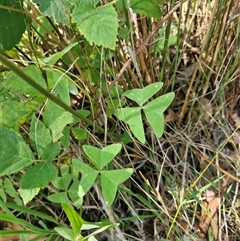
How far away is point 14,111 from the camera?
38.5 inches

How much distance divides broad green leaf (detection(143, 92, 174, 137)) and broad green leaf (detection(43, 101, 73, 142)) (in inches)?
7.3

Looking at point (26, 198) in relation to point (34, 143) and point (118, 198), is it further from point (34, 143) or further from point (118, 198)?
point (118, 198)

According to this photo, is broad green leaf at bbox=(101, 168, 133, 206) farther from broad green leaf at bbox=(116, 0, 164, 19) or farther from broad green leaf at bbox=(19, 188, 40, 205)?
broad green leaf at bbox=(116, 0, 164, 19)

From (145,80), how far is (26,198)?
0.48 metres

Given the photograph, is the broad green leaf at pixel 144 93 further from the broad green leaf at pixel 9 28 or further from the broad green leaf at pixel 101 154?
the broad green leaf at pixel 9 28

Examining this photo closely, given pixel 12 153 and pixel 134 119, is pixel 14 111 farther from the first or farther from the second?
pixel 134 119

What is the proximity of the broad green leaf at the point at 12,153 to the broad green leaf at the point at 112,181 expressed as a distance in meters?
0.19

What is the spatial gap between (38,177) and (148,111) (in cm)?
30

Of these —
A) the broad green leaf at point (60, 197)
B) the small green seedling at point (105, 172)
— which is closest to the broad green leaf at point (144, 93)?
the small green seedling at point (105, 172)

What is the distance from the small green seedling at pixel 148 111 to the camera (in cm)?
93

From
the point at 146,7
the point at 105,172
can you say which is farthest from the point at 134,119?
the point at 146,7

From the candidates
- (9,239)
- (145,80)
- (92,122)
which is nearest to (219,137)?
(145,80)

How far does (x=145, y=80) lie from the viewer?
118 centimetres

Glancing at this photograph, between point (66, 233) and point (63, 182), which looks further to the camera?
point (63, 182)
